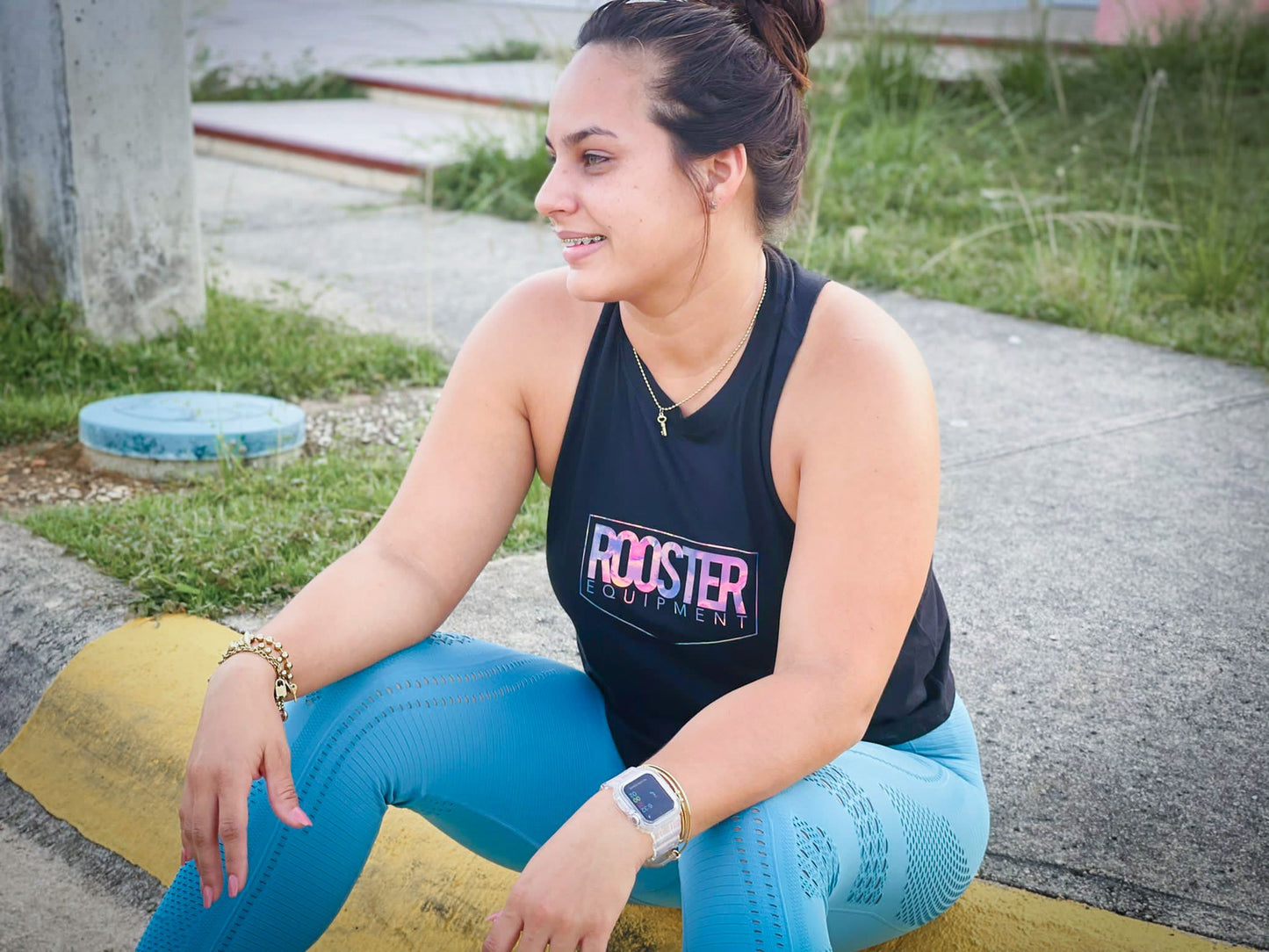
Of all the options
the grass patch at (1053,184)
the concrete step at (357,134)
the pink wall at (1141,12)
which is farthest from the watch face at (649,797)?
the pink wall at (1141,12)

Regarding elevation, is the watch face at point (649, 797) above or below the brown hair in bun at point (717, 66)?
below

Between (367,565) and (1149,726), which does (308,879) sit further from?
(1149,726)

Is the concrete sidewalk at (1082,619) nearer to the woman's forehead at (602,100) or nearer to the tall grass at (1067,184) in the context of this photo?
the tall grass at (1067,184)

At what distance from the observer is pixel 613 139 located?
173 cm

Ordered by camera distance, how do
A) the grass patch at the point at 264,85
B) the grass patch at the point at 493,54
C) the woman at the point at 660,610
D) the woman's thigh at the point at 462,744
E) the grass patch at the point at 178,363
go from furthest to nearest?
the grass patch at the point at 493,54 < the grass patch at the point at 264,85 < the grass patch at the point at 178,363 < the woman's thigh at the point at 462,744 < the woman at the point at 660,610

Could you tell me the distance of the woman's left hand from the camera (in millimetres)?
1418

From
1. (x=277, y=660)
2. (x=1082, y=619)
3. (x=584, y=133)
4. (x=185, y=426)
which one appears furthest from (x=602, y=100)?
(x=185, y=426)

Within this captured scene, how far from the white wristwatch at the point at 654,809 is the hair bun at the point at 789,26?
3.19 ft

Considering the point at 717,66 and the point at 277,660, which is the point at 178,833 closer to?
the point at 277,660

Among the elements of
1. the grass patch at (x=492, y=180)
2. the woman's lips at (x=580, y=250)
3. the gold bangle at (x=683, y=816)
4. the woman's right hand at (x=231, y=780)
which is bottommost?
the grass patch at (x=492, y=180)

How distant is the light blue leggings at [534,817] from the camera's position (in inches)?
58.8

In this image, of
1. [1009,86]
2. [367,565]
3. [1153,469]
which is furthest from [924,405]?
[1009,86]

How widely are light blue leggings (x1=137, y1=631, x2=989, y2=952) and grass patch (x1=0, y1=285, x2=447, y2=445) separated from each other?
2.57 metres

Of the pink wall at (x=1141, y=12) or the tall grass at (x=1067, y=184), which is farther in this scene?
the pink wall at (x=1141, y=12)
